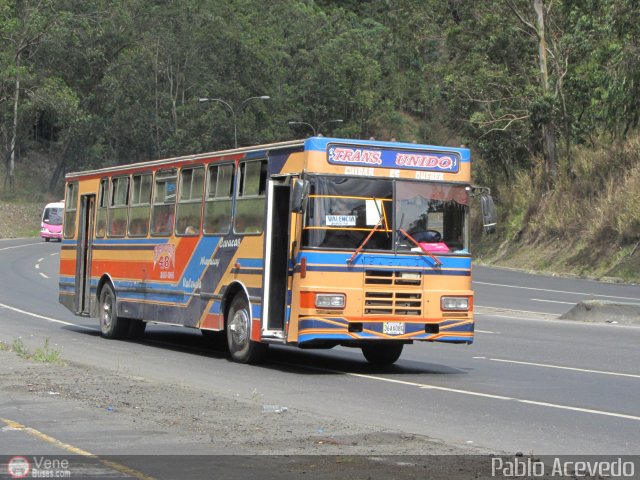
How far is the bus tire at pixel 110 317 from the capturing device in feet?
70.6

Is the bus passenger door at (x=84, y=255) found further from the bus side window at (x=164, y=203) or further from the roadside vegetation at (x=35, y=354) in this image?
the roadside vegetation at (x=35, y=354)

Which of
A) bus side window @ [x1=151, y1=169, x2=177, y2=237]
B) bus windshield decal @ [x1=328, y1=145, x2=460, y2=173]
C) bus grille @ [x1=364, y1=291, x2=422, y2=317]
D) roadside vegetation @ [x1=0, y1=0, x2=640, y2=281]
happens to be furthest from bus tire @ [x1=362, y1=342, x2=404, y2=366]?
roadside vegetation @ [x1=0, y1=0, x2=640, y2=281]

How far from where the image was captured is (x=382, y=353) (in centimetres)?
1764

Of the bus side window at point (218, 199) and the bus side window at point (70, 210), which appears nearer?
the bus side window at point (218, 199)

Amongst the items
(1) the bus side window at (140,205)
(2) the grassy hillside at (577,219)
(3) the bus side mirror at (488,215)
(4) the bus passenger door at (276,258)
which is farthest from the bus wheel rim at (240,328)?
(2) the grassy hillside at (577,219)

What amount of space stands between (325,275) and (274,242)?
119cm

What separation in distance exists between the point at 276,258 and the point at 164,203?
4.20 metres

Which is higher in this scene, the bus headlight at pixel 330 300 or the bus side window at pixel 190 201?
the bus side window at pixel 190 201

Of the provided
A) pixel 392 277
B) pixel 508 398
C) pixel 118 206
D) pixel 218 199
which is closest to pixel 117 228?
pixel 118 206

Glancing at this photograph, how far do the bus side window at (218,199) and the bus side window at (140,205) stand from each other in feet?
7.72

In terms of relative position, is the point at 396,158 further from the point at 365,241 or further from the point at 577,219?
the point at 577,219

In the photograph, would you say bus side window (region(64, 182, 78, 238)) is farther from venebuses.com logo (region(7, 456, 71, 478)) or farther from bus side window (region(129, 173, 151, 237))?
venebuses.com logo (region(7, 456, 71, 478))

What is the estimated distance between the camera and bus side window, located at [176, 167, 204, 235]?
18875 millimetres

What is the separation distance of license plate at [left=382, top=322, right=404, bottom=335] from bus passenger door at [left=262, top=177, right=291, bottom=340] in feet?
4.50
